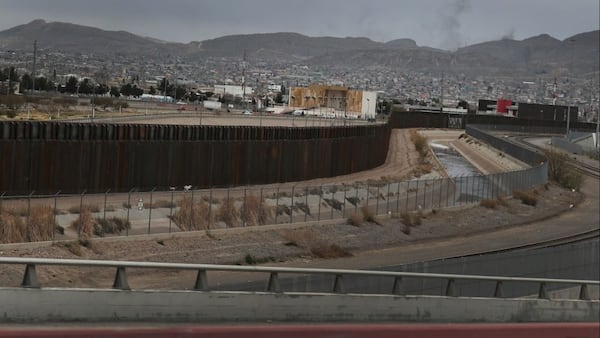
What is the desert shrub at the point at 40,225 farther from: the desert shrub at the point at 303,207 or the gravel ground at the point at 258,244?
the desert shrub at the point at 303,207

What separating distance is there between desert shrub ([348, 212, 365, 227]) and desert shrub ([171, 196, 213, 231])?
26.2 feet

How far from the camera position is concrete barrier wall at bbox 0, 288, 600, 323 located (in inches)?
396

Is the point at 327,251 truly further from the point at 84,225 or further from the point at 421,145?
the point at 421,145

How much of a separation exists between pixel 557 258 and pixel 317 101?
14926cm

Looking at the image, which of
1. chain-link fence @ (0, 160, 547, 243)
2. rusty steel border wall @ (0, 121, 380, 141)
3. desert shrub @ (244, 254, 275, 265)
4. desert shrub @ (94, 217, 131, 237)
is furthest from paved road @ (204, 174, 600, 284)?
rusty steel border wall @ (0, 121, 380, 141)

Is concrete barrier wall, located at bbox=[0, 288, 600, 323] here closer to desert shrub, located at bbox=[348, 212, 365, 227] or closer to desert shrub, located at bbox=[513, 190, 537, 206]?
desert shrub, located at bbox=[348, 212, 365, 227]

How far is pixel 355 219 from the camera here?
42219 millimetres

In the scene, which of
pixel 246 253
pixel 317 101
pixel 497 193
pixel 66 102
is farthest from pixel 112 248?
pixel 317 101

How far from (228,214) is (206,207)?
1028 millimetres

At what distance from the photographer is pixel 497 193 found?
58062 millimetres

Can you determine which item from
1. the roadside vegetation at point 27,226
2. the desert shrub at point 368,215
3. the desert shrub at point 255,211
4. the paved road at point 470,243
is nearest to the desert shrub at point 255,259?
the paved road at point 470,243

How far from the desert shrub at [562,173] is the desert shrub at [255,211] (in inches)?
1689

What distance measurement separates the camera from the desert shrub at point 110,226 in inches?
1234

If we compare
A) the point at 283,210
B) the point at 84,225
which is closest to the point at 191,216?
the point at 84,225
